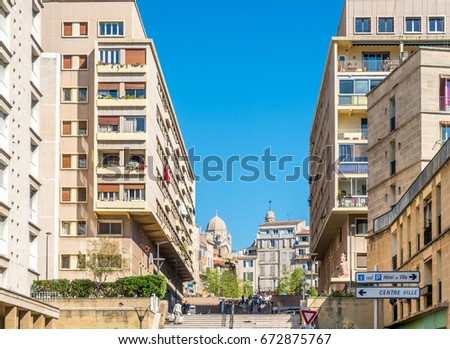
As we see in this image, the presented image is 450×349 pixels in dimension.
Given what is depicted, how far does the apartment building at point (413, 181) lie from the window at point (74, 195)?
27711mm

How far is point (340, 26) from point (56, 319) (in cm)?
4030

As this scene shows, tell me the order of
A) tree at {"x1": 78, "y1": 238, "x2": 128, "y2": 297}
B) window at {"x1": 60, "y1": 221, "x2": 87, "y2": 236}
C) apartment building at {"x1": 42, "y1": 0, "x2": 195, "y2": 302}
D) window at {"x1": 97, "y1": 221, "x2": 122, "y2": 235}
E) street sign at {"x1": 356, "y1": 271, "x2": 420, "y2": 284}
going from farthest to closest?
1. window at {"x1": 60, "y1": 221, "x2": 87, "y2": 236}
2. window at {"x1": 97, "y1": 221, "x2": 122, "y2": 235}
3. apartment building at {"x1": 42, "y1": 0, "x2": 195, "y2": 302}
4. tree at {"x1": 78, "y1": 238, "x2": 128, "y2": 297}
5. street sign at {"x1": 356, "y1": 271, "x2": 420, "y2": 284}

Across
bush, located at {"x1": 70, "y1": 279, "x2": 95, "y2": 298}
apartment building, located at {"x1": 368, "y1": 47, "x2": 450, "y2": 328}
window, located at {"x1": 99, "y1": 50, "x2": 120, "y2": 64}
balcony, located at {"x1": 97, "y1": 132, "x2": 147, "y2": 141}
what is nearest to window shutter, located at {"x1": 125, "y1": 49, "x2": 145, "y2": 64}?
window, located at {"x1": 99, "y1": 50, "x2": 120, "y2": 64}

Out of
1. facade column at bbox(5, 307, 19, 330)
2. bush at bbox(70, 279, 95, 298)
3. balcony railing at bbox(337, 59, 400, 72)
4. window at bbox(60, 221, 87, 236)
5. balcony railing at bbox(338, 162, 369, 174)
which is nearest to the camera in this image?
facade column at bbox(5, 307, 19, 330)

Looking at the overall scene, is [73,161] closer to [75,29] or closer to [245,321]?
[75,29]

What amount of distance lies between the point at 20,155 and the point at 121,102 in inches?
947

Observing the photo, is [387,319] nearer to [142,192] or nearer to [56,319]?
[56,319]

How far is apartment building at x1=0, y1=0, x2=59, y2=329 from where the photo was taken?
5312 cm

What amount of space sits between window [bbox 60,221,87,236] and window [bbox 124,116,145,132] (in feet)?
25.3

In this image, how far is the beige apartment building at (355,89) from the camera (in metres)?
78.8

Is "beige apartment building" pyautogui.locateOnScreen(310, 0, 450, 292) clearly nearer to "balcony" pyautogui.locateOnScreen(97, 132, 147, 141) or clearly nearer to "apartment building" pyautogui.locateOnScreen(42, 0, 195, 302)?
"apartment building" pyautogui.locateOnScreen(42, 0, 195, 302)

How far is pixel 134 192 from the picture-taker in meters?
80.0

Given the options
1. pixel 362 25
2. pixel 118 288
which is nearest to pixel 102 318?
pixel 118 288
